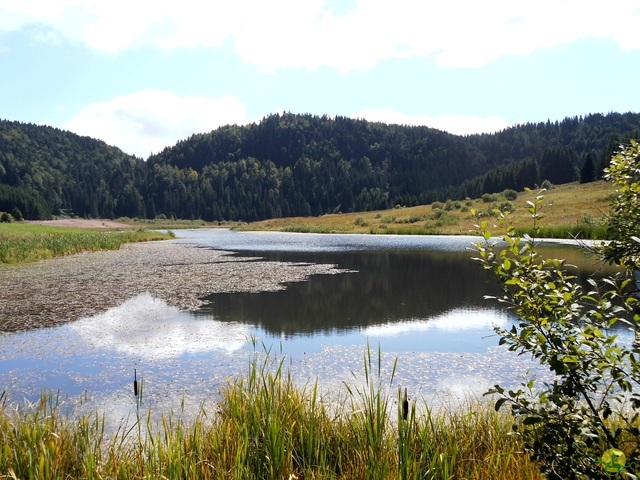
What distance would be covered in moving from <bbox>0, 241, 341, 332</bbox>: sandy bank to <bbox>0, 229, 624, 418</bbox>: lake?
4.10ft

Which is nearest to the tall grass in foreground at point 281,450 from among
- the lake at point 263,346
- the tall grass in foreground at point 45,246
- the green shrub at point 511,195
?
the lake at point 263,346

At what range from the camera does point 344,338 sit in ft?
43.2

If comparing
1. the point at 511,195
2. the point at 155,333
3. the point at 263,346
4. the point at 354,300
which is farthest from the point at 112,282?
the point at 511,195

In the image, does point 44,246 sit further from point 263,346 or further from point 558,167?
point 558,167

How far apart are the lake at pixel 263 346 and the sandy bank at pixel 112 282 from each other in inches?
49.1

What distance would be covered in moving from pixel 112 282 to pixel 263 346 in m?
17.4

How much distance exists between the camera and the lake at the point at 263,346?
9.05 metres

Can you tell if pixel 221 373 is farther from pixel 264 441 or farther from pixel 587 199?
pixel 587 199

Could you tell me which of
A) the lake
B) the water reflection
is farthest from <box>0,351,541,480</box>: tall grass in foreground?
the water reflection

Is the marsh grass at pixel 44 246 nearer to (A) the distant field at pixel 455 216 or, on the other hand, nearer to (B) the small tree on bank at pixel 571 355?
(B) the small tree on bank at pixel 571 355

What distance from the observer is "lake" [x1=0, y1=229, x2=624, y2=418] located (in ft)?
29.7

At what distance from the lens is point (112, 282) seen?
78.4 feet

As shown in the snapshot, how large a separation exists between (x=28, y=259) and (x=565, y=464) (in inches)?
1509

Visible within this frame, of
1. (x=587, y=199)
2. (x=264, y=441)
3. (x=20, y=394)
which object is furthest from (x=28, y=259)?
(x=587, y=199)
